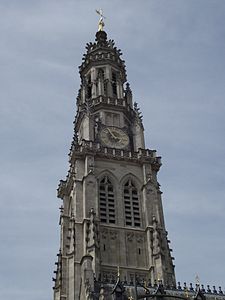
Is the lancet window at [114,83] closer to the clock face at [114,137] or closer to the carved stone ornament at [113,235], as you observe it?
the clock face at [114,137]

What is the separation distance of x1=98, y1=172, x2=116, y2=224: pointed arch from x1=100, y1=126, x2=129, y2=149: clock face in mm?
4896

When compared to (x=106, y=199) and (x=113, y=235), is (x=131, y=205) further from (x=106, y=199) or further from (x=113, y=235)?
(x=113, y=235)

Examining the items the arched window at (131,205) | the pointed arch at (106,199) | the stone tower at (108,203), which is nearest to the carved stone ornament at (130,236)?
the stone tower at (108,203)

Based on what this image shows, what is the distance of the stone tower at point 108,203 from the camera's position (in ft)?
171

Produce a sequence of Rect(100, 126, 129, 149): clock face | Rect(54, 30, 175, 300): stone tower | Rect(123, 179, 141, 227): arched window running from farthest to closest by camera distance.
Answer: Rect(100, 126, 129, 149): clock face → Rect(123, 179, 141, 227): arched window → Rect(54, 30, 175, 300): stone tower

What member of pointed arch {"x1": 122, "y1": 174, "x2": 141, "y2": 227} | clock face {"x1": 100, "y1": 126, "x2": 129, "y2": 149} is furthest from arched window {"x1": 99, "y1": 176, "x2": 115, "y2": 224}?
clock face {"x1": 100, "y1": 126, "x2": 129, "y2": 149}

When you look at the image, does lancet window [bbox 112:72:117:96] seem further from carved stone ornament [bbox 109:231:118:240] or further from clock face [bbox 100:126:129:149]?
carved stone ornament [bbox 109:231:118:240]

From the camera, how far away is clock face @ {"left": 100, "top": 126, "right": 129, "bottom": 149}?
64.1 meters

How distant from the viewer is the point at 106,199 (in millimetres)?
58250

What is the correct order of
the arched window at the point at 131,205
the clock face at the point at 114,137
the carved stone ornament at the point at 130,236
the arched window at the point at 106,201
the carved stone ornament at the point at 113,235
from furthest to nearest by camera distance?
the clock face at the point at 114,137
the arched window at the point at 131,205
the arched window at the point at 106,201
the carved stone ornament at the point at 130,236
the carved stone ornament at the point at 113,235

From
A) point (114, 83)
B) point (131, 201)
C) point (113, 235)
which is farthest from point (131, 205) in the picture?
point (114, 83)

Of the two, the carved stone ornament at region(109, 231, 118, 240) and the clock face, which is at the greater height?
the clock face

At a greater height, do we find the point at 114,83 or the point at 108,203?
the point at 114,83

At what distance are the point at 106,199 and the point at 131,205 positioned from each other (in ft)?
8.56
